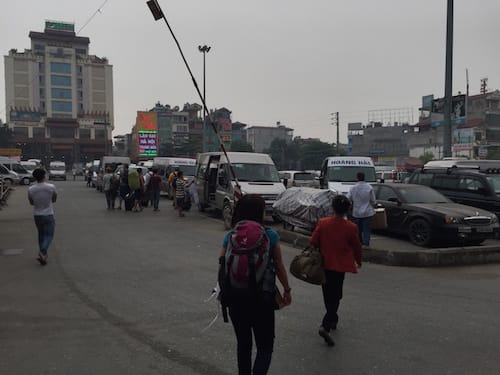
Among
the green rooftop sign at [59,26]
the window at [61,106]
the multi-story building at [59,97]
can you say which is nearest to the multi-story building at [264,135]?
the multi-story building at [59,97]

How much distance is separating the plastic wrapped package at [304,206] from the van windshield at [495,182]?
168 inches

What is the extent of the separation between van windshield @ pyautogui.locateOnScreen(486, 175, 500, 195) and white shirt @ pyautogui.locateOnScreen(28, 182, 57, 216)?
33.6ft

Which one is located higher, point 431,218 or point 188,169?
point 188,169

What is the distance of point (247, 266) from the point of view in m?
3.19

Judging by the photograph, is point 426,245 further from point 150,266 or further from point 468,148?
point 468,148

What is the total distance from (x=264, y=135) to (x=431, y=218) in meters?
126

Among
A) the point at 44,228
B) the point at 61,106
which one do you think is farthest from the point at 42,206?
the point at 61,106

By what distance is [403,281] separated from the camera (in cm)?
736

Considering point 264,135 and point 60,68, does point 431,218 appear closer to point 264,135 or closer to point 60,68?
point 60,68

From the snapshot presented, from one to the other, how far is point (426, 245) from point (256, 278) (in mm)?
7515

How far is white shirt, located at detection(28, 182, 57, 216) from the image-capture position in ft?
26.5

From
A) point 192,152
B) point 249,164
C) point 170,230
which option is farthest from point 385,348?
point 192,152

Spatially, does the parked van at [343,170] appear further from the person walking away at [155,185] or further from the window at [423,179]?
the person walking away at [155,185]

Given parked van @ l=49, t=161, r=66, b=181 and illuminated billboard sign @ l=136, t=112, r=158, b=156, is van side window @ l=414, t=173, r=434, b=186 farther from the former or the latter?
parked van @ l=49, t=161, r=66, b=181
